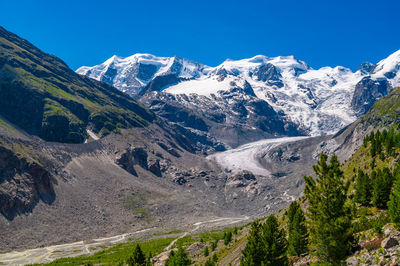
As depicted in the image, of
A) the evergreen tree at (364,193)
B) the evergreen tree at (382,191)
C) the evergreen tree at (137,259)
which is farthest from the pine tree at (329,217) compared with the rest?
the evergreen tree at (137,259)

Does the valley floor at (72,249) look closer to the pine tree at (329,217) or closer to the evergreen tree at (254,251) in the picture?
the evergreen tree at (254,251)

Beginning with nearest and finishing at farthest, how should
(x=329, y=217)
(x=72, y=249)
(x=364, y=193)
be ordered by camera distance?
(x=329, y=217) < (x=364, y=193) < (x=72, y=249)

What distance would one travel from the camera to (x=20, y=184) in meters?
134

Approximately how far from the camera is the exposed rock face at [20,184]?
12188cm

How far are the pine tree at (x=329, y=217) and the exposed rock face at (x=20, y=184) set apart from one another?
395ft

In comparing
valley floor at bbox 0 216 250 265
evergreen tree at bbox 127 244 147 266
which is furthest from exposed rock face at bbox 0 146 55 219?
evergreen tree at bbox 127 244 147 266

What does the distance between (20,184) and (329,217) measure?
136777 millimetres

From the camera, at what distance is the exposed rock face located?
122 meters

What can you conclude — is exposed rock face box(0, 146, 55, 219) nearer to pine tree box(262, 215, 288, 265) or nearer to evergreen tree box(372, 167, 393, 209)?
pine tree box(262, 215, 288, 265)

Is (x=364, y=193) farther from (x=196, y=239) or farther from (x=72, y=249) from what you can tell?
(x=72, y=249)

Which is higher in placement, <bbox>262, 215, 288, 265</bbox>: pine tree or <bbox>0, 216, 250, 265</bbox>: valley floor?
<bbox>262, 215, 288, 265</bbox>: pine tree

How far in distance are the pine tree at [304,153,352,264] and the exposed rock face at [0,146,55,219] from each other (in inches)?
4745

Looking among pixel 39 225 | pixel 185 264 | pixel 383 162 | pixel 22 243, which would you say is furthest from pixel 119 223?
pixel 383 162

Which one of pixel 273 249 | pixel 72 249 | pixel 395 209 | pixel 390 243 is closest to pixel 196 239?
pixel 72 249
